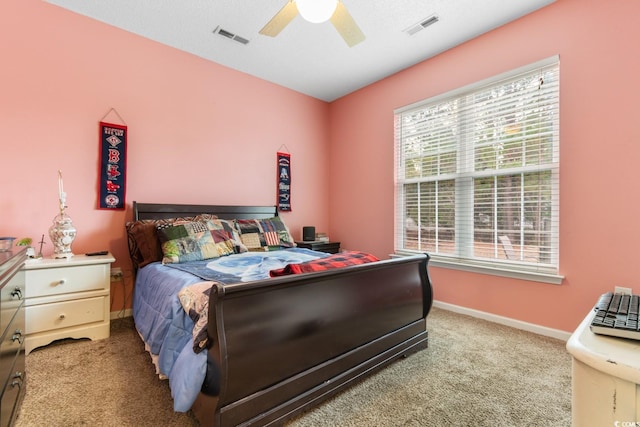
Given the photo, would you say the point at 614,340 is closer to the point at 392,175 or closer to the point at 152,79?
the point at 392,175

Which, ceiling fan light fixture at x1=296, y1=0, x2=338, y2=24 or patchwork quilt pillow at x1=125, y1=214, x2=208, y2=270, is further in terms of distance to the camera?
patchwork quilt pillow at x1=125, y1=214, x2=208, y2=270

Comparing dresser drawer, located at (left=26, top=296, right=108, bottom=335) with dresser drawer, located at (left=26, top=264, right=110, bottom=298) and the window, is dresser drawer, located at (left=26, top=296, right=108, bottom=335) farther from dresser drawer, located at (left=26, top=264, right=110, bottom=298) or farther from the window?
the window

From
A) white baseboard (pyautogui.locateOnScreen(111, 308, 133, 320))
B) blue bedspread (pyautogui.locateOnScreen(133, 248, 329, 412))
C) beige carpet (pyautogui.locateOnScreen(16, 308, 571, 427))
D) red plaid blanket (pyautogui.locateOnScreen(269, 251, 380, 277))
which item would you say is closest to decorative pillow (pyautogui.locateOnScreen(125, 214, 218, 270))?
blue bedspread (pyautogui.locateOnScreen(133, 248, 329, 412))

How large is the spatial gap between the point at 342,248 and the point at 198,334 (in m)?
3.22

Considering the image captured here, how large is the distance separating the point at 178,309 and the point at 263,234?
1.74 m

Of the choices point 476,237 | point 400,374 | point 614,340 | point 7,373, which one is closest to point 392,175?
point 476,237

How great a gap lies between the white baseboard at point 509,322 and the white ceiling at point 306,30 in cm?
277

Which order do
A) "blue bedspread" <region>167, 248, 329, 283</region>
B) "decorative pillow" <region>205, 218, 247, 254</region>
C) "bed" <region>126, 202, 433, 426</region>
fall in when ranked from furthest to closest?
"decorative pillow" <region>205, 218, 247, 254</region>, "blue bedspread" <region>167, 248, 329, 283</region>, "bed" <region>126, 202, 433, 426</region>

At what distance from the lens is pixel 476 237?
117 inches

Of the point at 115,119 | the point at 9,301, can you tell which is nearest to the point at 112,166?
the point at 115,119

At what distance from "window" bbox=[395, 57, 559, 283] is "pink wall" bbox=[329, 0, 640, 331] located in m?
0.11

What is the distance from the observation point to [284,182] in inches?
161

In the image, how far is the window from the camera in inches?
99.7

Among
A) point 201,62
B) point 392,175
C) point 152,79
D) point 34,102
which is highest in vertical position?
point 201,62
